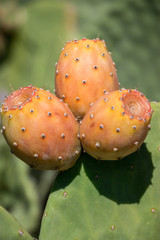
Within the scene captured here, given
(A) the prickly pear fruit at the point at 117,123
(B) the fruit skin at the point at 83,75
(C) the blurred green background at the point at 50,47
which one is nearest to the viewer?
(A) the prickly pear fruit at the point at 117,123

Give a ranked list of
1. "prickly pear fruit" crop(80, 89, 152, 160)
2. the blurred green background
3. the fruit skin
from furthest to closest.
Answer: the blurred green background → the fruit skin → "prickly pear fruit" crop(80, 89, 152, 160)

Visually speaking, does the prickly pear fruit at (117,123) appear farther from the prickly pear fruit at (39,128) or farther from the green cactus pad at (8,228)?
the green cactus pad at (8,228)

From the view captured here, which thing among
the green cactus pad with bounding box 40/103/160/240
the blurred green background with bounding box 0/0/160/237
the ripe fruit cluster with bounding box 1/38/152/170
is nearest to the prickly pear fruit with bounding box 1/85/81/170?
the ripe fruit cluster with bounding box 1/38/152/170

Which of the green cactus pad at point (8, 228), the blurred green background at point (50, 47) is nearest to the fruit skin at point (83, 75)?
the green cactus pad at point (8, 228)

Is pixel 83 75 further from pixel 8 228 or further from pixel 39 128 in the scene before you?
pixel 8 228

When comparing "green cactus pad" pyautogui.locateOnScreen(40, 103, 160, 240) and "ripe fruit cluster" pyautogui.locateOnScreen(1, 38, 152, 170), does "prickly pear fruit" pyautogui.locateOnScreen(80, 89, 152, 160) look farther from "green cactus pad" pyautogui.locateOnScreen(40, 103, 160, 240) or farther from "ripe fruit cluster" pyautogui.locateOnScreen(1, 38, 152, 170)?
"green cactus pad" pyautogui.locateOnScreen(40, 103, 160, 240)

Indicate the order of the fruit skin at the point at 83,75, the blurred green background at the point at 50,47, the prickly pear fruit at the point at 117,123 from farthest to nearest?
1. the blurred green background at the point at 50,47
2. the fruit skin at the point at 83,75
3. the prickly pear fruit at the point at 117,123

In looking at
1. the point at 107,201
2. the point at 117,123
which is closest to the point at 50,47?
the point at 107,201
